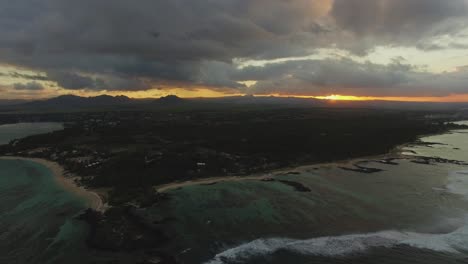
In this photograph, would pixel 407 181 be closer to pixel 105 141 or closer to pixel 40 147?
pixel 105 141

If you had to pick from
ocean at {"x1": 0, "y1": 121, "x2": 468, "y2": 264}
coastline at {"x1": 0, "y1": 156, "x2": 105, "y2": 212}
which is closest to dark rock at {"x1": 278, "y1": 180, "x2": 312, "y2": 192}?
ocean at {"x1": 0, "y1": 121, "x2": 468, "y2": 264}

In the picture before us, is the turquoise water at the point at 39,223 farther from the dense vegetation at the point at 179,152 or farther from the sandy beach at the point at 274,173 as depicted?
the sandy beach at the point at 274,173

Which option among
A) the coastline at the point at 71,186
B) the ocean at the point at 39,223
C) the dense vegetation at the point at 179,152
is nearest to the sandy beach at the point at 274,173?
the dense vegetation at the point at 179,152

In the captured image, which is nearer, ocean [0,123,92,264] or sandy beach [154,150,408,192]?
ocean [0,123,92,264]

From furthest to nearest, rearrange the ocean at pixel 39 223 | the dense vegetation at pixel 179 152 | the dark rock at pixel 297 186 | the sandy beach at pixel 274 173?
the dense vegetation at pixel 179 152 → the sandy beach at pixel 274 173 → the dark rock at pixel 297 186 → the ocean at pixel 39 223

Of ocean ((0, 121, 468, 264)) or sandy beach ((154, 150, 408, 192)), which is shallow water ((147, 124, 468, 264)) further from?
sandy beach ((154, 150, 408, 192))

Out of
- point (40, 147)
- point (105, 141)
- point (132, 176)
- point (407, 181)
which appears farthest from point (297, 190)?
point (40, 147)
